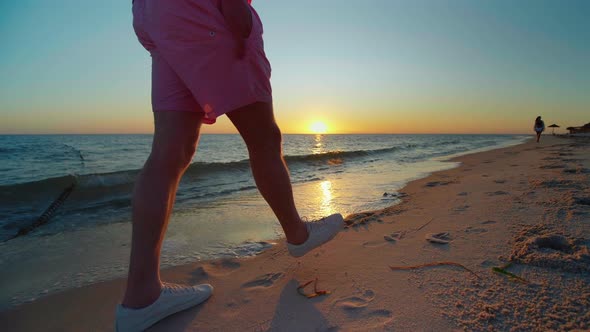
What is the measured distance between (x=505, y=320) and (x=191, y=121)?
1.43m

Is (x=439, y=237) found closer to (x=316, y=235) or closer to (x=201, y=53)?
(x=316, y=235)

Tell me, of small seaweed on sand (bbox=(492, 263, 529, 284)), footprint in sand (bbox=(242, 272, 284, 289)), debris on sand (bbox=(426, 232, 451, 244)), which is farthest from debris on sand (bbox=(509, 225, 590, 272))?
footprint in sand (bbox=(242, 272, 284, 289))

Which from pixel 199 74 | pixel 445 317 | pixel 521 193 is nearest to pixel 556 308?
pixel 445 317

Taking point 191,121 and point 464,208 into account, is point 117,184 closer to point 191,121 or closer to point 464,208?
point 191,121

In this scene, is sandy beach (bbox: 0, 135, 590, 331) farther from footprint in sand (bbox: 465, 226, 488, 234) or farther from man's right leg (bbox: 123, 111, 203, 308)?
man's right leg (bbox: 123, 111, 203, 308)

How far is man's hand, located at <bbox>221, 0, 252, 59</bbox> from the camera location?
3.62 feet

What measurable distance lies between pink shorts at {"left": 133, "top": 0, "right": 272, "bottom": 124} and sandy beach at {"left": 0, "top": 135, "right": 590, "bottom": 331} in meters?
0.90

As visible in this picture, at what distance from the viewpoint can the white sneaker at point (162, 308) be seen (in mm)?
1165

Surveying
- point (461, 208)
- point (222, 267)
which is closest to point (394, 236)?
point (461, 208)

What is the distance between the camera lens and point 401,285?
4.54 ft

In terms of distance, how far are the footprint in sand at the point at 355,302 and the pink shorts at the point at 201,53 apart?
3.08ft

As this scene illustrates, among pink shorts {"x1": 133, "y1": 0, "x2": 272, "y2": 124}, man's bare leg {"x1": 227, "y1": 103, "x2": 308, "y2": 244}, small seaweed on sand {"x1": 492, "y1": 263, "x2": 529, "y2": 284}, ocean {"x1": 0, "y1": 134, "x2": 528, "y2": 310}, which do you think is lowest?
ocean {"x1": 0, "y1": 134, "x2": 528, "y2": 310}

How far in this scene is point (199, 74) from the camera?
3.65 ft

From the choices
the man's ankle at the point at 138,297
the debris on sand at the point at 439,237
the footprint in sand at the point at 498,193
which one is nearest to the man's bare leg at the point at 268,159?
the man's ankle at the point at 138,297
